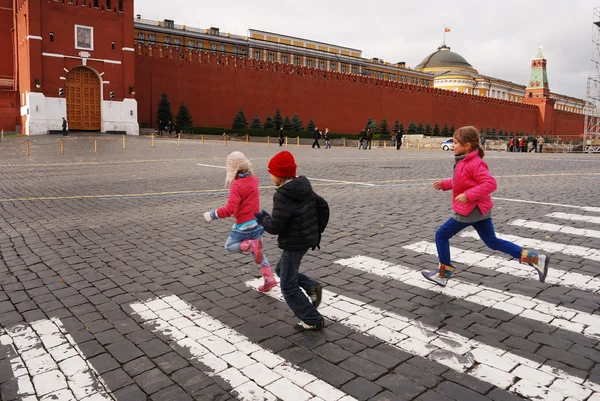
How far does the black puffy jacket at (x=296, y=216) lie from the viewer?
3355mm

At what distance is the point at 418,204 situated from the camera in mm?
8688

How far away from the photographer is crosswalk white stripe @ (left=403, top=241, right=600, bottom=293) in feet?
14.6

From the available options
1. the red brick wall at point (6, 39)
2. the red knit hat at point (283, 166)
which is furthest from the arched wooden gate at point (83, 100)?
the red knit hat at point (283, 166)

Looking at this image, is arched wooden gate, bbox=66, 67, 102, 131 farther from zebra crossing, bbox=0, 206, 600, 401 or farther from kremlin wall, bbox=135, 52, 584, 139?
zebra crossing, bbox=0, 206, 600, 401

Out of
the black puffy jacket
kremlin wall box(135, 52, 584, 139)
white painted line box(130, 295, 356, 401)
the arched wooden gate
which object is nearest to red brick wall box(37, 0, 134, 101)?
the arched wooden gate

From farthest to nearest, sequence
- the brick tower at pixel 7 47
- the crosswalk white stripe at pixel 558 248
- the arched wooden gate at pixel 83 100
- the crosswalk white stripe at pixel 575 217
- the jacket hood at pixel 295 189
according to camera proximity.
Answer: the brick tower at pixel 7 47
the arched wooden gate at pixel 83 100
the crosswalk white stripe at pixel 575 217
the crosswalk white stripe at pixel 558 248
the jacket hood at pixel 295 189

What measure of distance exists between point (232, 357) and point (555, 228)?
5.21m

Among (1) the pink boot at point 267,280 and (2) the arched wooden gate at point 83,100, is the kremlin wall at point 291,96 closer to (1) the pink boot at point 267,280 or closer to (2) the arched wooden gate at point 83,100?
(2) the arched wooden gate at point 83,100

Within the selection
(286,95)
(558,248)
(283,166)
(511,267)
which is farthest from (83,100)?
(283,166)

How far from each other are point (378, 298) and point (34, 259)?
3.44m

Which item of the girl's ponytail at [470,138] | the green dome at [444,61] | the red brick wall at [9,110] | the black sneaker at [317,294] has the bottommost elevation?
the black sneaker at [317,294]

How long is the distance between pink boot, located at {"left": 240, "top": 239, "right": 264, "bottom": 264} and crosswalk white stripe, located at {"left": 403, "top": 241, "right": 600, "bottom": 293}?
1.98m

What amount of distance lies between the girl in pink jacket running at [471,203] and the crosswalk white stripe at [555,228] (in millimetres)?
2462

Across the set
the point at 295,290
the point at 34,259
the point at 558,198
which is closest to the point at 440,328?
the point at 295,290
